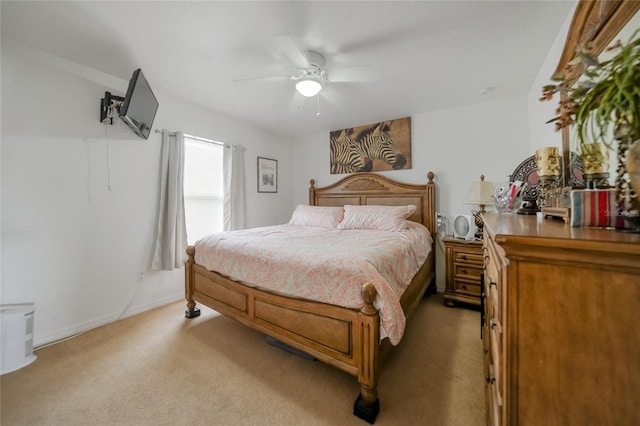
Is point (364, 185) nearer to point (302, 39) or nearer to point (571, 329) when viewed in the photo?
point (302, 39)

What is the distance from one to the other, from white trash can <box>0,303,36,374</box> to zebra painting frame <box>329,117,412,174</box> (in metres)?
3.80

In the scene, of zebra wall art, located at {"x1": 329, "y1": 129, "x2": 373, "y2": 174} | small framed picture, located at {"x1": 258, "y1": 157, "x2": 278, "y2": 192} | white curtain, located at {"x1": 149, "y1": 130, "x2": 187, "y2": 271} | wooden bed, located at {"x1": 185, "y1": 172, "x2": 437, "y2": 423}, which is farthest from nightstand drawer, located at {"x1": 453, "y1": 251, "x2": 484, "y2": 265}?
white curtain, located at {"x1": 149, "y1": 130, "x2": 187, "y2": 271}

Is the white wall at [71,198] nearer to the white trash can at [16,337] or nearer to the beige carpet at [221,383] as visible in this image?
the white trash can at [16,337]

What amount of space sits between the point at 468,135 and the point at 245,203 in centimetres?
334

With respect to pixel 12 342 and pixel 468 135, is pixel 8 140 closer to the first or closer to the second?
pixel 12 342

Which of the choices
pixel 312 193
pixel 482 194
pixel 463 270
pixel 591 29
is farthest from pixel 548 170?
pixel 312 193

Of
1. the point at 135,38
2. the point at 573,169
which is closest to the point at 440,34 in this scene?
the point at 573,169

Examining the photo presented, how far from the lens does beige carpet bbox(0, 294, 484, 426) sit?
4.62 feet

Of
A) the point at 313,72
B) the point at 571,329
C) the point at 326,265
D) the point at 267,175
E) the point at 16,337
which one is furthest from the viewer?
the point at 267,175

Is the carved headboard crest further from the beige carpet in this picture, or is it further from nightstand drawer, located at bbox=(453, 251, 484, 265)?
the beige carpet

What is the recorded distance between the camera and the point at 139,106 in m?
2.23

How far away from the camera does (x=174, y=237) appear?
9.56ft

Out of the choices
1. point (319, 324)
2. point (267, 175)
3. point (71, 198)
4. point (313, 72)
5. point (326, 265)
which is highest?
point (313, 72)

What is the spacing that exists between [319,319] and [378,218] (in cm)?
178
